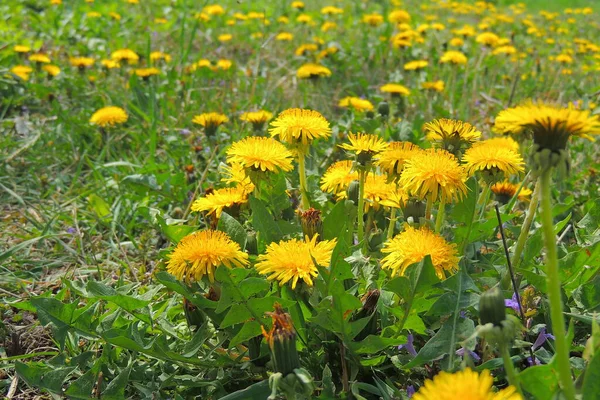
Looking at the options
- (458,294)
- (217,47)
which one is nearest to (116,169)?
(458,294)

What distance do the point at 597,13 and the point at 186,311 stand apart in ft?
40.6

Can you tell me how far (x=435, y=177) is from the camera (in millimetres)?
1457


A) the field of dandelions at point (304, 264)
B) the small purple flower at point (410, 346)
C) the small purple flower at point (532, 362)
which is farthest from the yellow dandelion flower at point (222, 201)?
the small purple flower at point (532, 362)

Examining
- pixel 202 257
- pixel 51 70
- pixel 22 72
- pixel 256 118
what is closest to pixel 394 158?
pixel 202 257

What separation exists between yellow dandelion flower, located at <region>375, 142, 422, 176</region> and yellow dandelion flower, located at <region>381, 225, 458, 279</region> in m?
0.27

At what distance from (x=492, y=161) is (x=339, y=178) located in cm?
53

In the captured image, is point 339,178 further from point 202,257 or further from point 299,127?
point 202,257

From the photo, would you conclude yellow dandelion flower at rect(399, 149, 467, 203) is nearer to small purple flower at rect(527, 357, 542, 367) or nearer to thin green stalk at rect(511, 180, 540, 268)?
thin green stalk at rect(511, 180, 540, 268)

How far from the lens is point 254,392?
1.28m

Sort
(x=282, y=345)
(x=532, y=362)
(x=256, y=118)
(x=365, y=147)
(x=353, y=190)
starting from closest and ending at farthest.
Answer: (x=282, y=345) < (x=532, y=362) < (x=365, y=147) < (x=353, y=190) < (x=256, y=118)

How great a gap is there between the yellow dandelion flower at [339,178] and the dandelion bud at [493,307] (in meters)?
0.90

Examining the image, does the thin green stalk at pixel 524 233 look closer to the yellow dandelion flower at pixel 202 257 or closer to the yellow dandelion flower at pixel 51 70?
the yellow dandelion flower at pixel 202 257

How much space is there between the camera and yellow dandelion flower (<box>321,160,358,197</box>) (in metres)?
1.88

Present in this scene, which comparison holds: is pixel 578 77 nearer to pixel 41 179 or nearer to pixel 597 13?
pixel 41 179
